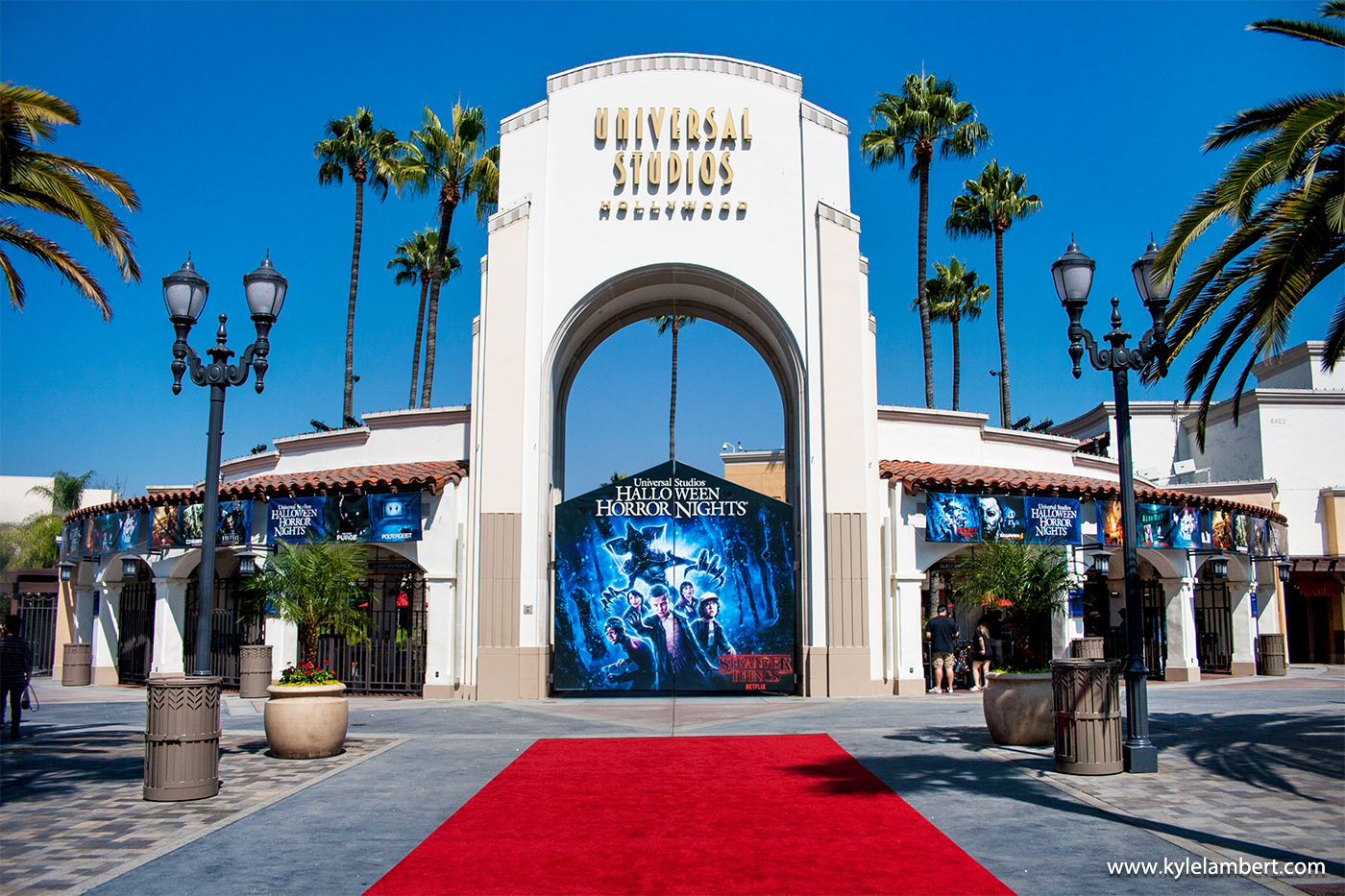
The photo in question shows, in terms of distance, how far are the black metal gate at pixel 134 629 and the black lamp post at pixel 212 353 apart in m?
16.9

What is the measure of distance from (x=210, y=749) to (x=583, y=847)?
4.49 meters

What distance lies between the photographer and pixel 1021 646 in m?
12.4

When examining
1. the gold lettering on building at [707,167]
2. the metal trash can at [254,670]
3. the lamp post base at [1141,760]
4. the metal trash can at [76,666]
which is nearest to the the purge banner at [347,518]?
the metal trash can at [254,670]

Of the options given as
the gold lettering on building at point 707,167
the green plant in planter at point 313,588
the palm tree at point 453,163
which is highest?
the palm tree at point 453,163

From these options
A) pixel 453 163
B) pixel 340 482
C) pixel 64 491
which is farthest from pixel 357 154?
pixel 64 491

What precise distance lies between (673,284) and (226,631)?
45.8ft

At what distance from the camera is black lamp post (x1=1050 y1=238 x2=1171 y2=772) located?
10516 millimetres

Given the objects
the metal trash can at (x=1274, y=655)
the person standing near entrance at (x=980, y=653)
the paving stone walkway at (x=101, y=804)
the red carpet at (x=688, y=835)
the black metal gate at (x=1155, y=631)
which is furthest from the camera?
the metal trash can at (x=1274, y=655)

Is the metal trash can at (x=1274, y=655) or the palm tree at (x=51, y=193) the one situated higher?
the palm tree at (x=51, y=193)

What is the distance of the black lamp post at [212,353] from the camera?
10.9m

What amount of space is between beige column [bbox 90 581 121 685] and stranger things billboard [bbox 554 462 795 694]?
523 inches

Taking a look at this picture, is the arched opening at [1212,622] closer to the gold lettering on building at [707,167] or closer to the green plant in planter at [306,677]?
the gold lettering on building at [707,167]

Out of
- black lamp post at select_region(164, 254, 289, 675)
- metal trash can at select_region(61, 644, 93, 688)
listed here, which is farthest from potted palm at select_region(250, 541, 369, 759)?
metal trash can at select_region(61, 644, 93, 688)

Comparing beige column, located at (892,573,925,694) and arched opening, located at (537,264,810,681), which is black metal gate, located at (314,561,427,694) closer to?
arched opening, located at (537,264,810,681)
